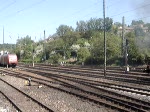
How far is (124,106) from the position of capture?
14.6 metres

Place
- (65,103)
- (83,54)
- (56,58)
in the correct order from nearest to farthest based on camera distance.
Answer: (65,103) → (83,54) → (56,58)

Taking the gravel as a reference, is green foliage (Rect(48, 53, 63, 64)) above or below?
above

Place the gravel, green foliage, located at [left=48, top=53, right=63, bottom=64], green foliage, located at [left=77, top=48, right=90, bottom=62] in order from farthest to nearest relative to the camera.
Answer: green foliage, located at [left=48, top=53, right=63, bottom=64] < green foliage, located at [left=77, top=48, right=90, bottom=62] < the gravel

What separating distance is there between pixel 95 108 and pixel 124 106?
1.35 meters

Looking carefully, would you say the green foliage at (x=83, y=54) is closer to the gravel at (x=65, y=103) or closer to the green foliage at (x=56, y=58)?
the green foliage at (x=56, y=58)

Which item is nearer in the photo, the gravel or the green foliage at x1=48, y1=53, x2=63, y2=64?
the gravel

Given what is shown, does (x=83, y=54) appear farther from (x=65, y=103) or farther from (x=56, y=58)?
(x=65, y=103)

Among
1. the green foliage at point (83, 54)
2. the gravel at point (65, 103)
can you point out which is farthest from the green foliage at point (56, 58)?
the gravel at point (65, 103)

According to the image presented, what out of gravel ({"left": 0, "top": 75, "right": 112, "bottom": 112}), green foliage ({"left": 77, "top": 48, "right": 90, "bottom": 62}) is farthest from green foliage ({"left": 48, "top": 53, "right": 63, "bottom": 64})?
gravel ({"left": 0, "top": 75, "right": 112, "bottom": 112})

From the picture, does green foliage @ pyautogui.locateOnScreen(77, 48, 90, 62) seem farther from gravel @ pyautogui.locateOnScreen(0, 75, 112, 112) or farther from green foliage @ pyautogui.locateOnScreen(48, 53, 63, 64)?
gravel @ pyautogui.locateOnScreen(0, 75, 112, 112)

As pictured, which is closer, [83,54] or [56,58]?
[83,54]

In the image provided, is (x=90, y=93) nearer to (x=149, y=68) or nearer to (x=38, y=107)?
(x=38, y=107)

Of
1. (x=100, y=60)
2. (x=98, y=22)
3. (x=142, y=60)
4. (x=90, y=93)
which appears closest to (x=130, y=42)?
(x=142, y=60)

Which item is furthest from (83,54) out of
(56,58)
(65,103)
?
(65,103)
